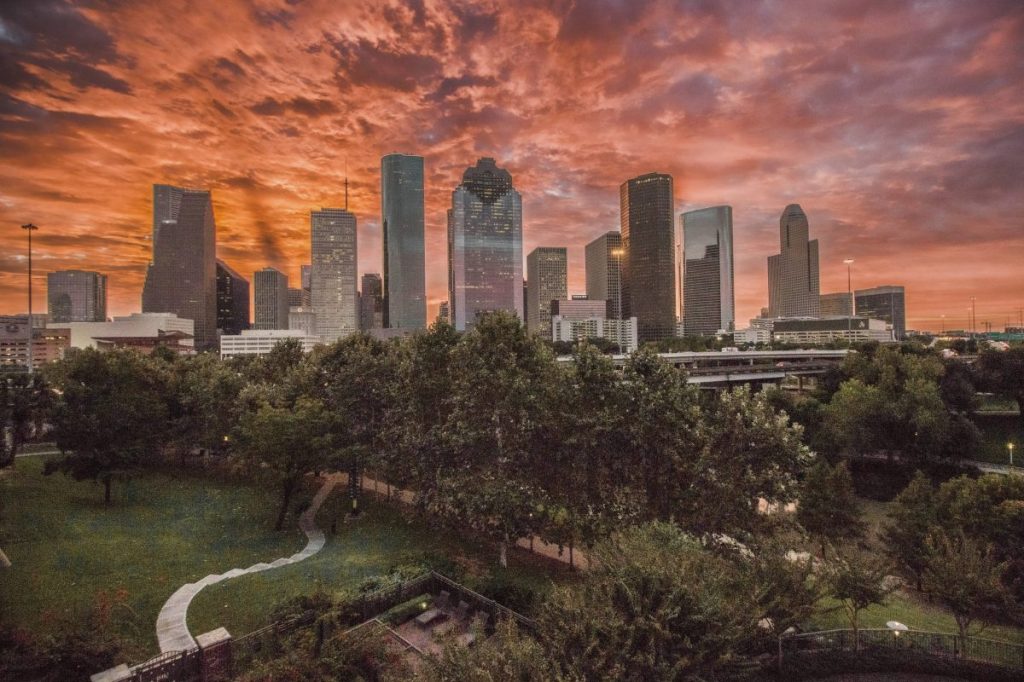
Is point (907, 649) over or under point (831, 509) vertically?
under

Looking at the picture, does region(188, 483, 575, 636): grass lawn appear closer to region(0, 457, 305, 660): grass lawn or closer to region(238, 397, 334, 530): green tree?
region(0, 457, 305, 660): grass lawn

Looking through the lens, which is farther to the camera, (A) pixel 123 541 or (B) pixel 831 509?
(B) pixel 831 509

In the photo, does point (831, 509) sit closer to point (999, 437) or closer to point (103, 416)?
point (999, 437)

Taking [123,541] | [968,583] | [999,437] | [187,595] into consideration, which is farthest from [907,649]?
[999,437]

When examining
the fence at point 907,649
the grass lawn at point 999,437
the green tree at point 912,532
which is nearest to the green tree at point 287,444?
the fence at point 907,649

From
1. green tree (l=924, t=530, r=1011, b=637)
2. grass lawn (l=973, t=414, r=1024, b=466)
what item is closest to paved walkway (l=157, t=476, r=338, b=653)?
green tree (l=924, t=530, r=1011, b=637)

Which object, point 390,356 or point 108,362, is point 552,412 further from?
point 108,362
